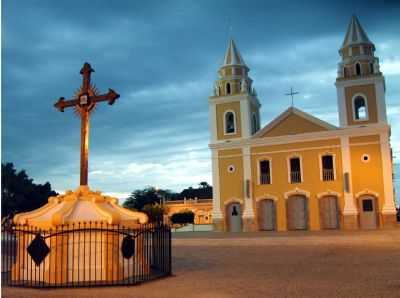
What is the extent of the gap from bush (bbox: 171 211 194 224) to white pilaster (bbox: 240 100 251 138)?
13.4 metres

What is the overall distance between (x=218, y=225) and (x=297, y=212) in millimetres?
4725

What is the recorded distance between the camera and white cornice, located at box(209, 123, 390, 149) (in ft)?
80.7

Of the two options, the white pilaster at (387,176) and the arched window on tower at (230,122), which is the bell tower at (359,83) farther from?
the arched window on tower at (230,122)

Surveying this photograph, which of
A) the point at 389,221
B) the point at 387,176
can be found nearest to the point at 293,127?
the point at 387,176

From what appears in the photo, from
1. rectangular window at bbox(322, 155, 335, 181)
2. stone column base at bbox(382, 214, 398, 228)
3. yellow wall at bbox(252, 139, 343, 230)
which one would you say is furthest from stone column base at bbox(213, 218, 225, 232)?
stone column base at bbox(382, 214, 398, 228)

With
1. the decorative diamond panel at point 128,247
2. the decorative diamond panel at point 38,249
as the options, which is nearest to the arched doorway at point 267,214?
the decorative diamond panel at point 128,247

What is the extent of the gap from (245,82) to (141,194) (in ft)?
71.3

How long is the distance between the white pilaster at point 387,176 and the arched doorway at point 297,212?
4.15 m

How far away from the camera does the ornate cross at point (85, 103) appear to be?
854cm

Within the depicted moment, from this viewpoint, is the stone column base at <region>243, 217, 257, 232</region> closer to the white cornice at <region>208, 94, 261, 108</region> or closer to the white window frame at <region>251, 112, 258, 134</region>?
the white window frame at <region>251, 112, 258, 134</region>

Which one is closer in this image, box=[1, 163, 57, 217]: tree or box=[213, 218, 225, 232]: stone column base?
box=[213, 218, 225, 232]: stone column base

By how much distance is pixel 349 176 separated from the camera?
24688 millimetres

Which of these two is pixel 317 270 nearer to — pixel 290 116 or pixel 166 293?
pixel 166 293

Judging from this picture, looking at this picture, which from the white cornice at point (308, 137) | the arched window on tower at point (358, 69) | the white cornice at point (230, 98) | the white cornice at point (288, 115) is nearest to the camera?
the white cornice at point (308, 137)
